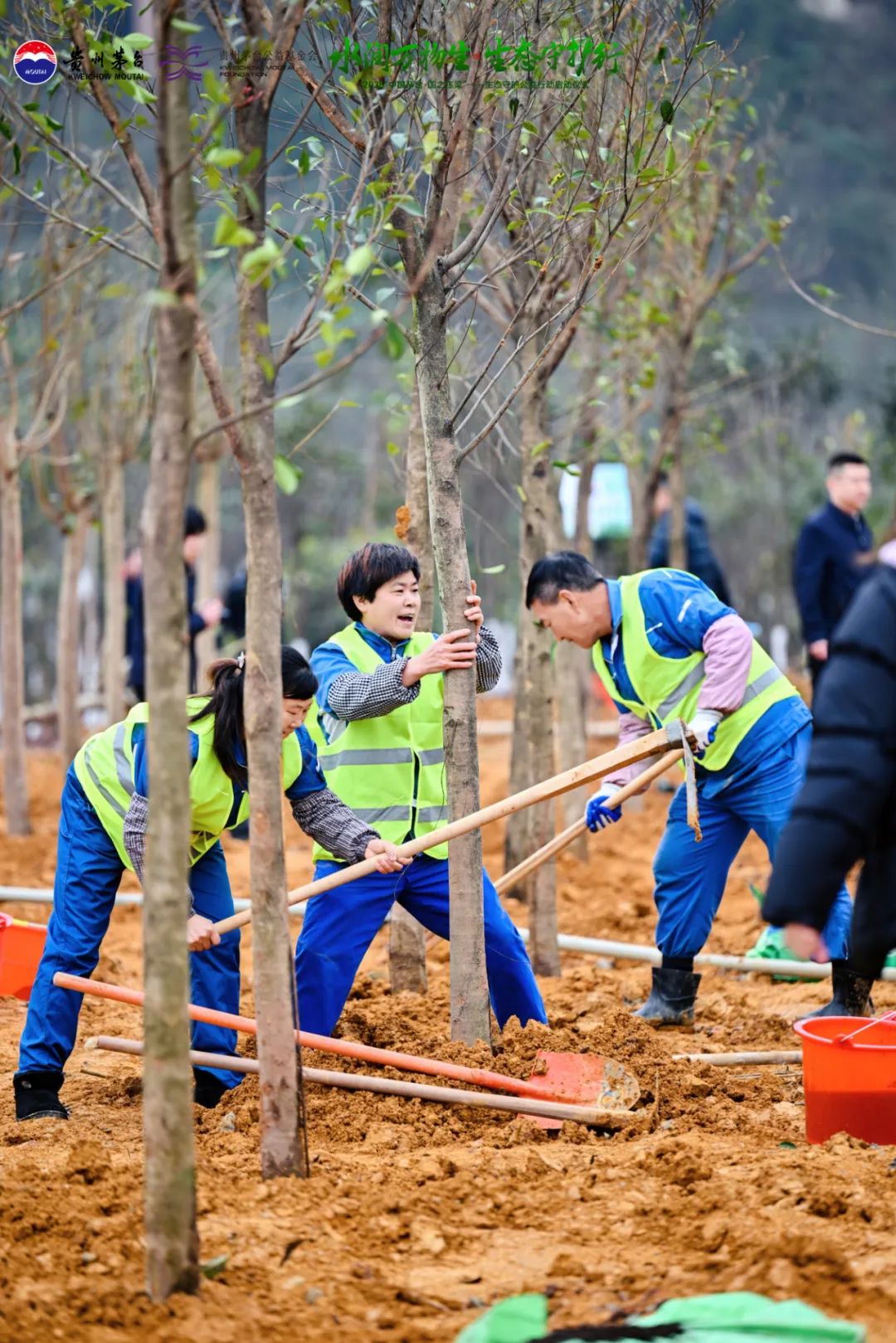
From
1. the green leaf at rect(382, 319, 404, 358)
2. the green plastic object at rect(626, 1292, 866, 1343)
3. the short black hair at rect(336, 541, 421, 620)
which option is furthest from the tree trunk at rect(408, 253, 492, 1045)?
the green plastic object at rect(626, 1292, 866, 1343)

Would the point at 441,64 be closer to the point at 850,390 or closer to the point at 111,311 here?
the point at 111,311

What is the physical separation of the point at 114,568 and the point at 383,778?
7015mm

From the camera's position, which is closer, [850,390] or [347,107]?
[347,107]

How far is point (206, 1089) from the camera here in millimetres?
4273

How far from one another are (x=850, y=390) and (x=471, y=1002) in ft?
94.3

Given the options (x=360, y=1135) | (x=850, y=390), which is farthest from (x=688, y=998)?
(x=850, y=390)

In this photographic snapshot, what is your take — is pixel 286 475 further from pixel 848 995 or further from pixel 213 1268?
pixel 848 995

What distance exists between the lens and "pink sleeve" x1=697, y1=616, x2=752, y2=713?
15.2 ft

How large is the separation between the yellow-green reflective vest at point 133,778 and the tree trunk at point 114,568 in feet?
21.6

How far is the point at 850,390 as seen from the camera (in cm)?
3058

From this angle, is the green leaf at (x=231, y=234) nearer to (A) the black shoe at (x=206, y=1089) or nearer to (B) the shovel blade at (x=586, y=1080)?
(B) the shovel blade at (x=586, y=1080)

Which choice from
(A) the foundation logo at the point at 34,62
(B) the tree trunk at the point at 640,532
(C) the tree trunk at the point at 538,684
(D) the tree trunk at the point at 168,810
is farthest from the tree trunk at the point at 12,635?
(D) the tree trunk at the point at 168,810

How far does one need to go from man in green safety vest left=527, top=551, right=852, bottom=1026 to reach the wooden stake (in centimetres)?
104

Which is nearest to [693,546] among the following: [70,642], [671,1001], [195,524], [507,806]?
[195,524]
